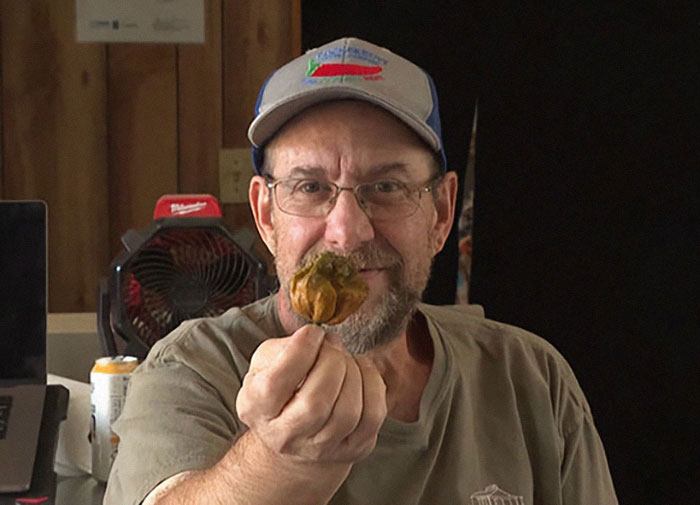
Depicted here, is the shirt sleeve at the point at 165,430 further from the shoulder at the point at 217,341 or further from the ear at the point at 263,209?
the ear at the point at 263,209

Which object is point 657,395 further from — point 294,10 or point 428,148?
point 428,148

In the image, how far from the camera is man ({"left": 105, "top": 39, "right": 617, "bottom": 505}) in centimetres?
119

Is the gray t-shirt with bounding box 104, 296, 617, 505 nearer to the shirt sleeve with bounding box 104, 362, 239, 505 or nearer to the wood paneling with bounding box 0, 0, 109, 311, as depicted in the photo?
the shirt sleeve with bounding box 104, 362, 239, 505

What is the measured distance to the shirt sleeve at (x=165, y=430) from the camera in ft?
3.51

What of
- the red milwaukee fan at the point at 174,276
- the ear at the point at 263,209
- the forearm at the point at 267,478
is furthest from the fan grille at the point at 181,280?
the forearm at the point at 267,478

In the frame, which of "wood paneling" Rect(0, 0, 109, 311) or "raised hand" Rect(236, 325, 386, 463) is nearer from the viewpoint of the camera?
"raised hand" Rect(236, 325, 386, 463)

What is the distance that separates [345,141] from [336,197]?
75 mm

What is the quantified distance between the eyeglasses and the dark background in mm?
1513

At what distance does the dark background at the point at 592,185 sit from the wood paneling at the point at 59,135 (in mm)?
667

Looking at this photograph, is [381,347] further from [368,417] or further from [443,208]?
[368,417]

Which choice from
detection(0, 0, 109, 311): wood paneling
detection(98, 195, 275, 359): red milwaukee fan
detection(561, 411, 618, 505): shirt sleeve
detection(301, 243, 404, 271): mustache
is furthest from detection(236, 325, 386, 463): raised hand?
detection(0, 0, 109, 311): wood paneling

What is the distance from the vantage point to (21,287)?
1622mm

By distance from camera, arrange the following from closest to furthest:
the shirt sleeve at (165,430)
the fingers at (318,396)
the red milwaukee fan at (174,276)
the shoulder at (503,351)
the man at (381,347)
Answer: the fingers at (318,396), the shirt sleeve at (165,430), the man at (381,347), the shoulder at (503,351), the red milwaukee fan at (174,276)

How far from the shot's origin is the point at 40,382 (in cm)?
164
